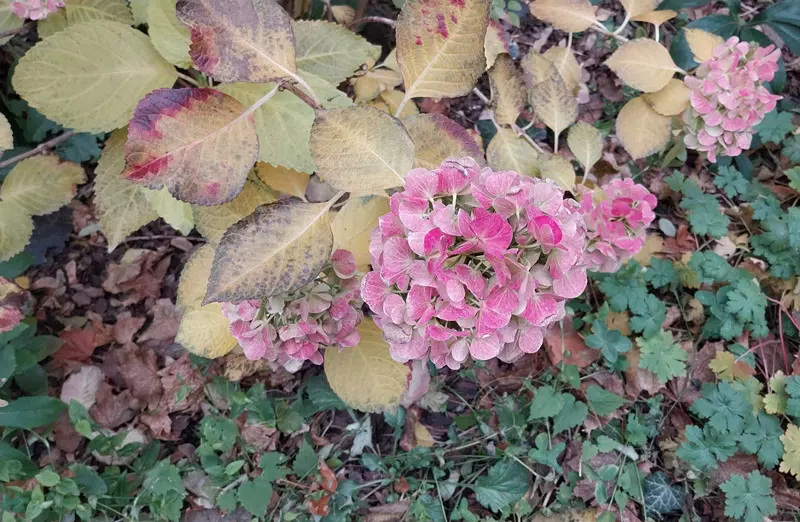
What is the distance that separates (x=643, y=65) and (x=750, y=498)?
0.96 metres

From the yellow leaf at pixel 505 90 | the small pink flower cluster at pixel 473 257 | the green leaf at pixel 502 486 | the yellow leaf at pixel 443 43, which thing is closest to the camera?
the small pink flower cluster at pixel 473 257

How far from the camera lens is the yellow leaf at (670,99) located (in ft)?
4.08

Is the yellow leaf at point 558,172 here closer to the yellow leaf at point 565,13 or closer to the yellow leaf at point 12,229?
the yellow leaf at point 565,13

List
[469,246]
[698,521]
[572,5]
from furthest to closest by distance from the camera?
1. [698,521]
2. [572,5]
3. [469,246]

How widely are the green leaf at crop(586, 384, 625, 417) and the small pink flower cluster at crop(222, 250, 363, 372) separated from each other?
72cm

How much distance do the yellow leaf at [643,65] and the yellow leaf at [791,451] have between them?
84 cm

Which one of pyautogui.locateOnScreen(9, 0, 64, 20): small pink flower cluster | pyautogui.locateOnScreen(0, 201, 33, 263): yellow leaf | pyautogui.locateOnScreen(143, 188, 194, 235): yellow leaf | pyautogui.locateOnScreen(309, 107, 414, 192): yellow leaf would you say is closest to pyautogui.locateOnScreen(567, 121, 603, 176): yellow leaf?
pyautogui.locateOnScreen(309, 107, 414, 192): yellow leaf

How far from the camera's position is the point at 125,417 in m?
1.44

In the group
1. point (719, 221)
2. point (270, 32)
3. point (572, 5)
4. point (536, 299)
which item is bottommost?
point (719, 221)

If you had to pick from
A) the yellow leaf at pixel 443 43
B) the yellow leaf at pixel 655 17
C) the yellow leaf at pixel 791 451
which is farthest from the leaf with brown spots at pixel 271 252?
the yellow leaf at pixel 791 451

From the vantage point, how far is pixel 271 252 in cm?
71

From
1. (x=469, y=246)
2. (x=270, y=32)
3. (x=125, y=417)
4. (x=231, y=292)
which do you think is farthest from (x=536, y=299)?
(x=125, y=417)

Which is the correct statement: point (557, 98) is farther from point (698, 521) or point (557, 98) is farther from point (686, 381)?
point (698, 521)

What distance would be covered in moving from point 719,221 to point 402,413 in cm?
99
